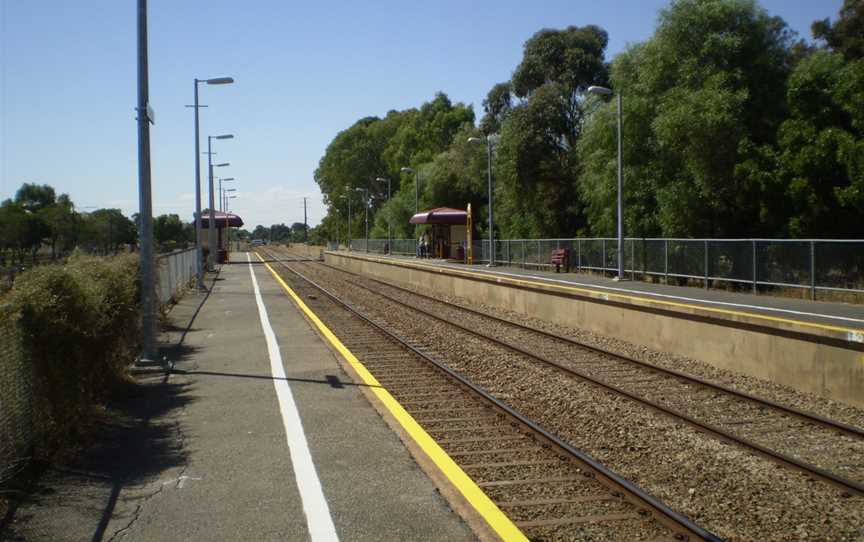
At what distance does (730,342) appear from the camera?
1237 centimetres

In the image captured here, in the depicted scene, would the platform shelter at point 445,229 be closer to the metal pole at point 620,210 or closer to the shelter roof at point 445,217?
the shelter roof at point 445,217

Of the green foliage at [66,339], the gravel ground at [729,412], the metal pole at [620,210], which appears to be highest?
the metal pole at [620,210]

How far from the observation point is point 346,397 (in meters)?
9.52

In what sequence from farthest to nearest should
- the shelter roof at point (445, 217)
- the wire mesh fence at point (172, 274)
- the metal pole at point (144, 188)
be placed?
the shelter roof at point (445, 217), the wire mesh fence at point (172, 274), the metal pole at point (144, 188)

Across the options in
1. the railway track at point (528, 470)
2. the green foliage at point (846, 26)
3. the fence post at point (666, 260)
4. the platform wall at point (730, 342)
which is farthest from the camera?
the green foliage at point (846, 26)

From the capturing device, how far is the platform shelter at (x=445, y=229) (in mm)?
52159

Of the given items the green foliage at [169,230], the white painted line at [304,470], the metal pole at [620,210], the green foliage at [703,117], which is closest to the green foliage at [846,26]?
the green foliage at [703,117]

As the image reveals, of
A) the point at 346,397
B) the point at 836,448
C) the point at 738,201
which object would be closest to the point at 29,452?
the point at 346,397

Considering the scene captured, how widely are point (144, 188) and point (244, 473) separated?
22.2 ft

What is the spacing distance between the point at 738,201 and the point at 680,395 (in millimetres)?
18505

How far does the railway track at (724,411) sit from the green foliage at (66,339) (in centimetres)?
624

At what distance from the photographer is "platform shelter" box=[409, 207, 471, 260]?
171ft

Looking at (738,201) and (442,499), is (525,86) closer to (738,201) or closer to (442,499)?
(738,201)

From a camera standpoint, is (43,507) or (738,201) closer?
(43,507)
